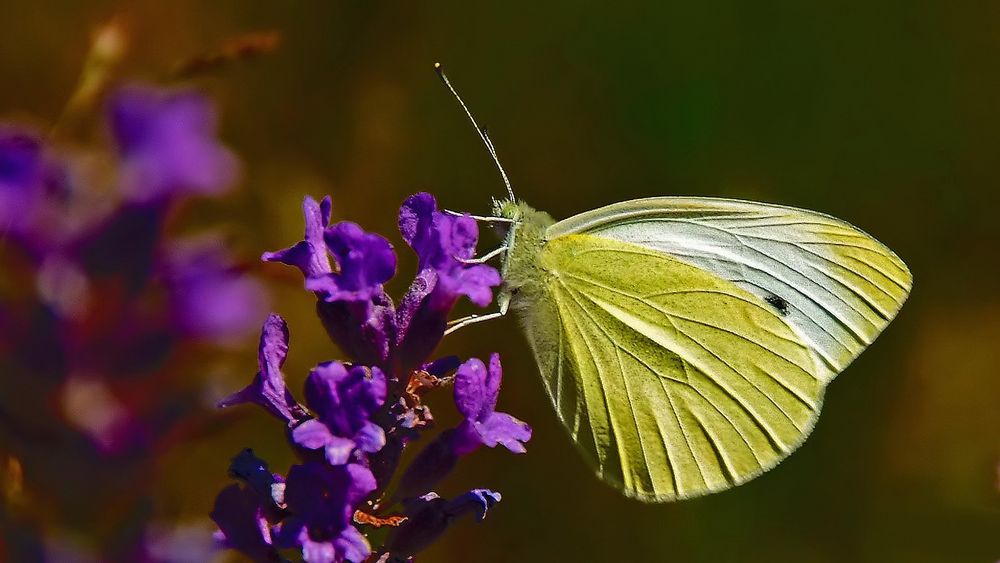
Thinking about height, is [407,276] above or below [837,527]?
above

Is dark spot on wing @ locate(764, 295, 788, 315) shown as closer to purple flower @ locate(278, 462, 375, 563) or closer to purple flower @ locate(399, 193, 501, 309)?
purple flower @ locate(399, 193, 501, 309)

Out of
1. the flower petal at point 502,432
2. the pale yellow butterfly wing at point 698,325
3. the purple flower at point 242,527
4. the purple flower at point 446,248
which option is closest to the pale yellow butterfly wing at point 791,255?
the pale yellow butterfly wing at point 698,325

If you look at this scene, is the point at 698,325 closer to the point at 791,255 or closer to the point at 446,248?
the point at 791,255

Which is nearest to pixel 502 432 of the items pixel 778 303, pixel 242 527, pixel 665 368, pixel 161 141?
pixel 242 527

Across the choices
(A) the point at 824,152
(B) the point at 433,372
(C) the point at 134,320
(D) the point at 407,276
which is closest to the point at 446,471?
(B) the point at 433,372

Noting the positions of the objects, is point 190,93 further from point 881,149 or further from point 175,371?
point 881,149

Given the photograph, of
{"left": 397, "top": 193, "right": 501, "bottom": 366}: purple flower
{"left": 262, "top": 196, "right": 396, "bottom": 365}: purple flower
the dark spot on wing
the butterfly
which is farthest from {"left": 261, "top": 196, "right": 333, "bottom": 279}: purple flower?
the dark spot on wing
